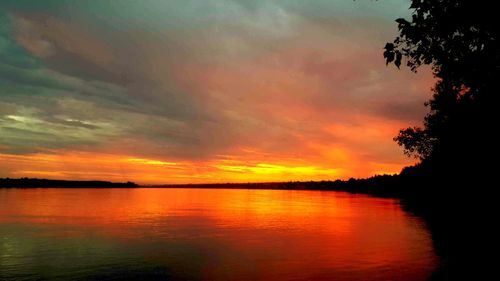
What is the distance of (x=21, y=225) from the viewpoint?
1876 inches

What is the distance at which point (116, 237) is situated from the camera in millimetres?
38375

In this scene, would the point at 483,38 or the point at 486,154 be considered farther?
the point at 486,154

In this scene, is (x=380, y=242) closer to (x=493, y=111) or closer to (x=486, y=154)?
(x=493, y=111)

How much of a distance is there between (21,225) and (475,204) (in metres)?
66.9

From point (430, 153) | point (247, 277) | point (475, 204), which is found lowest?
point (247, 277)

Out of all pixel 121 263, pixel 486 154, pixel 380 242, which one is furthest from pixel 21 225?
pixel 486 154

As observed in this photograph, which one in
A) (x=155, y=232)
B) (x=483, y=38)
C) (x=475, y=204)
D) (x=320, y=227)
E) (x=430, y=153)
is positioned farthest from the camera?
(x=430, y=153)

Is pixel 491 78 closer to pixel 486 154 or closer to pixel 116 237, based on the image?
pixel 116 237

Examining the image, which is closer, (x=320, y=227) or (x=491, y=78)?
(x=491, y=78)

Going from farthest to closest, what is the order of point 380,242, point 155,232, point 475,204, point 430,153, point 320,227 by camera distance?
point 430,153 → point 475,204 → point 320,227 → point 155,232 → point 380,242

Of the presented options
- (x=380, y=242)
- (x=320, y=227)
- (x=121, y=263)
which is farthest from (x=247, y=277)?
(x=320, y=227)

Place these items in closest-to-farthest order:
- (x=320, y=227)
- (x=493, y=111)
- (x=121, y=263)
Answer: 1. (x=493, y=111)
2. (x=121, y=263)
3. (x=320, y=227)

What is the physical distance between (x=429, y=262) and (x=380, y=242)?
409 inches

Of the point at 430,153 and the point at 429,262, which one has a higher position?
the point at 430,153
